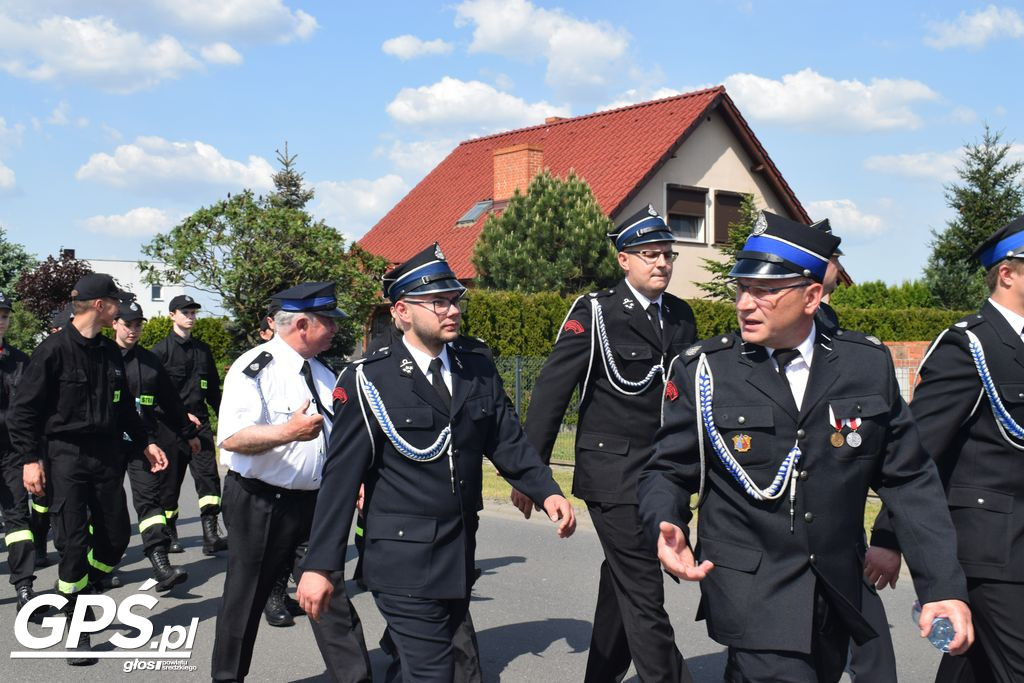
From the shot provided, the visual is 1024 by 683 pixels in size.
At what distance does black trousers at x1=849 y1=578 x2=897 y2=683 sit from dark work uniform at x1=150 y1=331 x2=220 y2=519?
7.24 meters

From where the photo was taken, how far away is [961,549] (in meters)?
4.11

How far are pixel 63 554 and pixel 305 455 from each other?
7.04 feet

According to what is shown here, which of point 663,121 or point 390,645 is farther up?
point 663,121

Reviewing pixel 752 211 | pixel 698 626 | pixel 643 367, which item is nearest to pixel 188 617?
pixel 698 626

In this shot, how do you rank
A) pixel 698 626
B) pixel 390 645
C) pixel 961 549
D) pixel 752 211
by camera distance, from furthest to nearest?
1. pixel 752 211
2. pixel 698 626
3. pixel 390 645
4. pixel 961 549

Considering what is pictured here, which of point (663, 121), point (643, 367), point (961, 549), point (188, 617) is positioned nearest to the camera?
point (961, 549)

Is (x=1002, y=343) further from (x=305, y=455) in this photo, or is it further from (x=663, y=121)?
(x=663, y=121)

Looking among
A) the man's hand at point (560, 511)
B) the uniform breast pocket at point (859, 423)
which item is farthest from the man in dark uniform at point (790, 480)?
the man's hand at point (560, 511)

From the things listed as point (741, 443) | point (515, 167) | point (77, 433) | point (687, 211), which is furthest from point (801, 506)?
point (687, 211)

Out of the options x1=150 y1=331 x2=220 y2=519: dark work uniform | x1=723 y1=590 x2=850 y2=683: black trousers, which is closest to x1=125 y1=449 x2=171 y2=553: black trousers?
x1=150 y1=331 x2=220 y2=519: dark work uniform

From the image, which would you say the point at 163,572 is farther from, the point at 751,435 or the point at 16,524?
the point at 751,435

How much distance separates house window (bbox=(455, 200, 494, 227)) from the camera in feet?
99.9

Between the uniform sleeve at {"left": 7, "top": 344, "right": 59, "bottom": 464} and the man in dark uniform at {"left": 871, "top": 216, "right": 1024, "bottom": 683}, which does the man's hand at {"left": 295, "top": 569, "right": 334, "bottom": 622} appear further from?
the uniform sleeve at {"left": 7, "top": 344, "right": 59, "bottom": 464}

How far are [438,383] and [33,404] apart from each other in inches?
139
